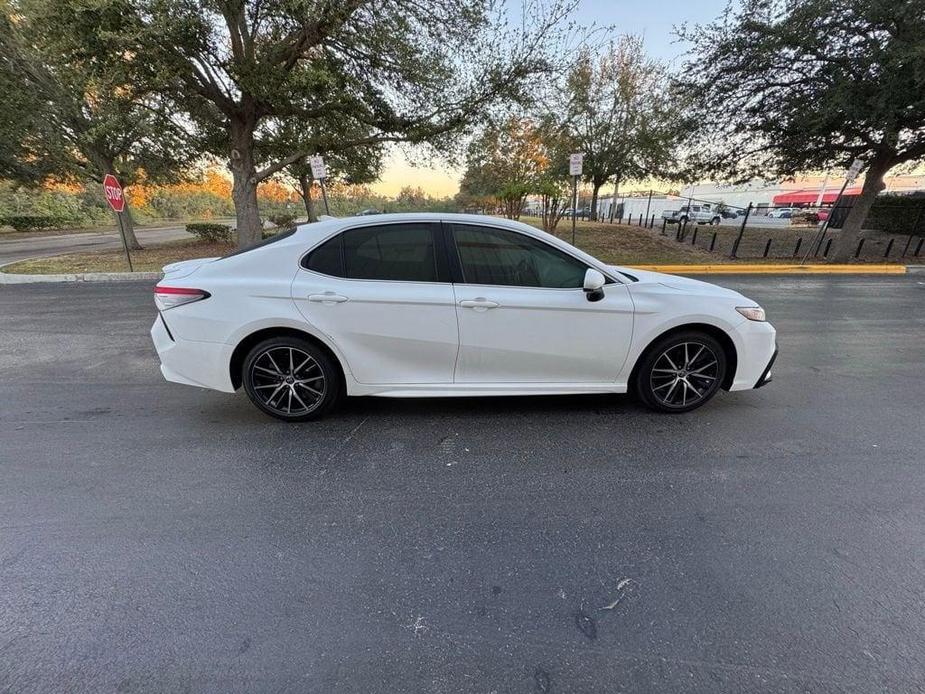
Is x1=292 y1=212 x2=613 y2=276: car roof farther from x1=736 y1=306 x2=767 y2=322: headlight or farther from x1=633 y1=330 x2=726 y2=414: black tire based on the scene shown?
x1=736 y1=306 x2=767 y2=322: headlight

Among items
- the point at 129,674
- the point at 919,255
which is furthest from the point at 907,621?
the point at 919,255

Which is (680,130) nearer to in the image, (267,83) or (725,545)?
(267,83)

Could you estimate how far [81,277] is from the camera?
11.3 metres

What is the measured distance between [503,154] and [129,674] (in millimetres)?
26382

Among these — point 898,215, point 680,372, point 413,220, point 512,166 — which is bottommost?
point 680,372

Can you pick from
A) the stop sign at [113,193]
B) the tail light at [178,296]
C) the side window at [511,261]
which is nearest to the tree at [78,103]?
the stop sign at [113,193]

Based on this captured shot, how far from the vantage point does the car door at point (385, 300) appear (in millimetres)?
3369

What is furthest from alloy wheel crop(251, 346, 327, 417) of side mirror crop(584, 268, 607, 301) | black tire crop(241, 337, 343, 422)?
A: side mirror crop(584, 268, 607, 301)

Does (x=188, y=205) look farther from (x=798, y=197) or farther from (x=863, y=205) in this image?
(x=798, y=197)

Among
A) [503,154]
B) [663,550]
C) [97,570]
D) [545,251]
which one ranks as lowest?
[97,570]

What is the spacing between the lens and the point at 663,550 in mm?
2289

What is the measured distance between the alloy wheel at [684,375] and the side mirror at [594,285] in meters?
0.76

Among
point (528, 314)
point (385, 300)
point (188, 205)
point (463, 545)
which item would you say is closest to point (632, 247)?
point (528, 314)

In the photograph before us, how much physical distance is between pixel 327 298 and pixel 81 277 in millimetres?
11788
